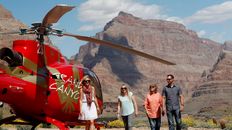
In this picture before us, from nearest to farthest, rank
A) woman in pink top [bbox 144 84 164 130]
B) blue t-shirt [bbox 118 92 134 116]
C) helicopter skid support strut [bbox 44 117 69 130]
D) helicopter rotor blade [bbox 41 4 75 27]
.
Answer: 1. helicopter rotor blade [bbox 41 4 75 27]
2. helicopter skid support strut [bbox 44 117 69 130]
3. woman in pink top [bbox 144 84 164 130]
4. blue t-shirt [bbox 118 92 134 116]

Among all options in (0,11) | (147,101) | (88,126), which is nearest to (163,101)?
(147,101)

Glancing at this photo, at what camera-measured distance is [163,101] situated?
456 inches

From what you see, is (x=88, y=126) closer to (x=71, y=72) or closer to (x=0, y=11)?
(x=71, y=72)

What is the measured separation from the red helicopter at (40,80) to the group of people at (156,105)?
1045 mm

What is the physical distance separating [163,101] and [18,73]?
403cm

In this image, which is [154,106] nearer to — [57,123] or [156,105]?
[156,105]

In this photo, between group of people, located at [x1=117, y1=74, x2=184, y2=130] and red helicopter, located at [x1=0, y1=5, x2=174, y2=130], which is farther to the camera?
group of people, located at [x1=117, y1=74, x2=184, y2=130]

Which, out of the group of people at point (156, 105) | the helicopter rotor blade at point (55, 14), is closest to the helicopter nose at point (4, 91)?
the helicopter rotor blade at point (55, 14)

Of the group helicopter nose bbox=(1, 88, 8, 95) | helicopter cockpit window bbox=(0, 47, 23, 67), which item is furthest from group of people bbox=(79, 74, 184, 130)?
helicopter nose bbox=(1, 88, 8, 95)

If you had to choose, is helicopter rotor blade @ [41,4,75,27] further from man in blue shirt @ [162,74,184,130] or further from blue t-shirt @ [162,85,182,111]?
blue t-shirt @ [162,85,182,111]

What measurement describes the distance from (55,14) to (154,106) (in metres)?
3.94

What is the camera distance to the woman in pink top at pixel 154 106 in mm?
11383

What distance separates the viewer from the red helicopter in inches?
397

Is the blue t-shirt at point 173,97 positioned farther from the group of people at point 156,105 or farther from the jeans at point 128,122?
the jeans at point 128,122
